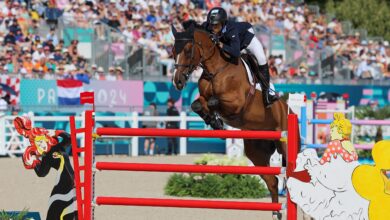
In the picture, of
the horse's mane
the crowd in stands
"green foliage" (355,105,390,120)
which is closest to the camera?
the horse's mane

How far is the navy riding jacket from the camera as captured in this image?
10.9m

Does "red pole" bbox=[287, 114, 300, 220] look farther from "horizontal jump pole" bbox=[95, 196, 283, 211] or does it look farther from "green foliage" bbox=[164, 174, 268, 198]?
"green foliage" bbox=[164, 174, 268, 198]

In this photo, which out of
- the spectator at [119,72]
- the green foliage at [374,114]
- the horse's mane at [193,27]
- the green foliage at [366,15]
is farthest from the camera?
the green foliage at [366,15]

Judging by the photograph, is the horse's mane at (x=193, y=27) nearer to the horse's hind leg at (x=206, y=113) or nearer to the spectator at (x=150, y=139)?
the horse's hind leg at (x=206, y=113)

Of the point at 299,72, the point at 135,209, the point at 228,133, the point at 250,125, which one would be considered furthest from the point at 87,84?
the point at 228,133

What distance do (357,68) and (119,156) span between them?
11112 millimetres

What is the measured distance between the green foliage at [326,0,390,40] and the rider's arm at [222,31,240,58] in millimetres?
30479

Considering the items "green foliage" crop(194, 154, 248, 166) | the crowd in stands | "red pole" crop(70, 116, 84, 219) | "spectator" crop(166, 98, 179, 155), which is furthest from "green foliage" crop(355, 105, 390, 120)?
"red pole" crop(70, 116, 84, 219)

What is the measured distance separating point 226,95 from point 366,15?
31617 millimetres

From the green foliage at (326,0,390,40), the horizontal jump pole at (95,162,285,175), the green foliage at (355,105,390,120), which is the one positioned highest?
the green foliage at (326,0,390,40)

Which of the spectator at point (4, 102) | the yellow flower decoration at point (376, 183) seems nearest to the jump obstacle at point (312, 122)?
the yellow flower decoration at point (376, 183)

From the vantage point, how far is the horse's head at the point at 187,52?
407 inches

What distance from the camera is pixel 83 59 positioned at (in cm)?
2394

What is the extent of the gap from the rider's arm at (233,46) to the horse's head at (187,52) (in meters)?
0.23
